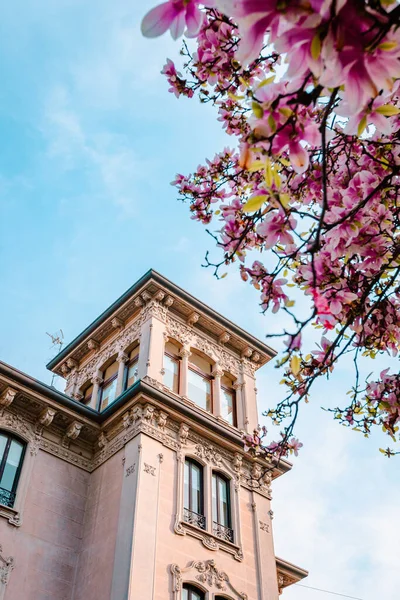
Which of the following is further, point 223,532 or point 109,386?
point 109,386

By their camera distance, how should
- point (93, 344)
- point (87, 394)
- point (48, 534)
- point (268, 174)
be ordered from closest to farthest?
point (268, 174) < point (48, 534) < point (87, 394) < point (93, 344)

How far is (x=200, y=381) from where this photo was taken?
59.4ft

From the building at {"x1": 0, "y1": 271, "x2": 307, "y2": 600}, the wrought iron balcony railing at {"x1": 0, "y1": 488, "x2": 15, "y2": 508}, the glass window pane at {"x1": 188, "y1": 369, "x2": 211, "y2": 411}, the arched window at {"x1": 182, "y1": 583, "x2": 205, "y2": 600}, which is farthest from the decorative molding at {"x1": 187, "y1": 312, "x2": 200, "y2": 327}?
the arched window at {"x1": 182, "y1": 583, "x2": 205, "y2": 600}

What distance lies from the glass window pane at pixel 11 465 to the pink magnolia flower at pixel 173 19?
13.2 m

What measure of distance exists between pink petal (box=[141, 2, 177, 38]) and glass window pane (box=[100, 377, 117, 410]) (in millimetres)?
15989

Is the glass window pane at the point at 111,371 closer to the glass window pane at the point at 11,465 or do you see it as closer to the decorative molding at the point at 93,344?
the decorative molding at the point at 93,344

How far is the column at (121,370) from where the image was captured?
56.5 feet

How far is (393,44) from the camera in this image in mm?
1989

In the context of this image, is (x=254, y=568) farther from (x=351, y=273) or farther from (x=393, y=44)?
(x=393, y=44)

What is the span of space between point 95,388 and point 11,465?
189 inches

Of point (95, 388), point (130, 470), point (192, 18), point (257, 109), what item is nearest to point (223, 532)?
point (130, 470)

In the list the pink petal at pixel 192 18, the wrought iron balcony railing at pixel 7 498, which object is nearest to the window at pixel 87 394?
the wrought iron balcony railing at pixel 7 498

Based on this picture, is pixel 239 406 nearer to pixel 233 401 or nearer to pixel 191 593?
pixel 233 401

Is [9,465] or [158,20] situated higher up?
[9,465]
